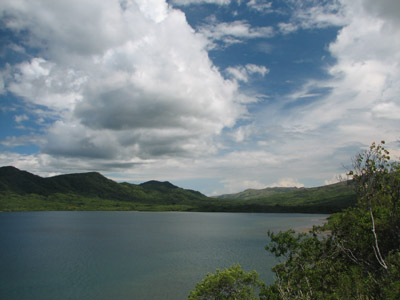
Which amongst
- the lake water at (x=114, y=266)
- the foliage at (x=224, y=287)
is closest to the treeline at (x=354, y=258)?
the foliage at (x=224, y=287)

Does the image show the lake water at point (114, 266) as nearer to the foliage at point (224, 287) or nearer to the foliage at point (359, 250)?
the foliage at point (224, 287)

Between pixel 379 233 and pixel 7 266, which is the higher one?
pixel 379 233

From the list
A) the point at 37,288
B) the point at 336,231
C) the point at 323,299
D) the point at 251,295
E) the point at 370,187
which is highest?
the point at 370,187

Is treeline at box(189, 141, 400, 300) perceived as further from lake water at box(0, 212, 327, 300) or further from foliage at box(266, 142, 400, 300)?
Result: lake water at box(0, 212, 327, 300)

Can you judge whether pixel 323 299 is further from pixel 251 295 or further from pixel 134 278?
pixel 134 278

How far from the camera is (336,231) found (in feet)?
112

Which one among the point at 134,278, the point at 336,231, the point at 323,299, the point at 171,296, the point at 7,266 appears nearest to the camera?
the point at 323,299

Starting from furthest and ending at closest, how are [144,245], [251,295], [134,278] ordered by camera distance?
[144,245] → [134,278] → [251,295]

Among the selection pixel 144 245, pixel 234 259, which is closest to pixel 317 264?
pixel 234 259

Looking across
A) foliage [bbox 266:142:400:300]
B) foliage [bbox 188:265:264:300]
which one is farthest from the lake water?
foliage [bbox 266:142:400:300]

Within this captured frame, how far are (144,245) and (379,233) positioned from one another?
112m

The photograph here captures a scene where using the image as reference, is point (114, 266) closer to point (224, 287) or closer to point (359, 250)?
point (224, 287)

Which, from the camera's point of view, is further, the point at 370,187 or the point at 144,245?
the point at 144,245

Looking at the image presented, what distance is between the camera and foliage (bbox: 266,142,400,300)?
22938mm
